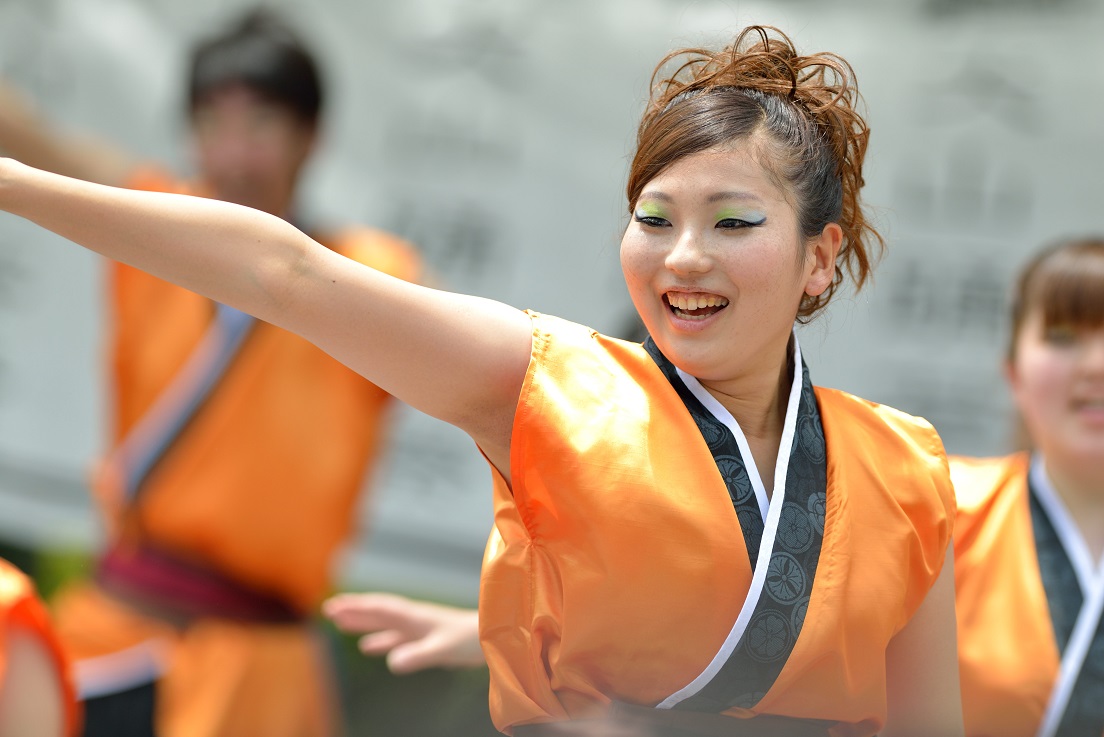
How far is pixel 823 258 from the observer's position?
128cm

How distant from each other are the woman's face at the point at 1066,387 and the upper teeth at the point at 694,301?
0.94 m

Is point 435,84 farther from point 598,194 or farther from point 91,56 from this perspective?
point 91,56

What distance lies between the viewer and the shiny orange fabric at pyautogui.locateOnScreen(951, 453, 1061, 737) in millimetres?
1704

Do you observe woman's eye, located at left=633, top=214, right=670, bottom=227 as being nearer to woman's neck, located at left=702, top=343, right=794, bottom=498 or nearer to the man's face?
woman's neck, located at left=702, top=343, right=794, bottom=498

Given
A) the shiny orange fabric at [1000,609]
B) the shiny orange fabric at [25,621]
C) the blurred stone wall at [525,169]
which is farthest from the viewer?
the blurred stone wall at [525,169]

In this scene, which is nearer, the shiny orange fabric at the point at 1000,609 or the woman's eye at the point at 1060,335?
the shiny orange fabric at the point at 1000,609

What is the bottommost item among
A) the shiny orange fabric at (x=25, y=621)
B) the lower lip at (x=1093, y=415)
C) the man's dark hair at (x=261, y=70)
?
the shiny orange fabric at (x=25, y=621)

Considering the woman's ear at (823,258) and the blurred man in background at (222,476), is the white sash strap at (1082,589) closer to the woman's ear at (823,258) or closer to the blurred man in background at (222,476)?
the woman's ear at (823,258)

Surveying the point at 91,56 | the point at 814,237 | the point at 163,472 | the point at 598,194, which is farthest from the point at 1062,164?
the point at 91,56

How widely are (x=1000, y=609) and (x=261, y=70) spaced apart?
185cm

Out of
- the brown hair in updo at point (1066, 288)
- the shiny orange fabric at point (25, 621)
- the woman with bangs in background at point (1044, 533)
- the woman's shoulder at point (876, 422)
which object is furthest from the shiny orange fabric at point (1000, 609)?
the shiny orange fabric at point (25, 621)

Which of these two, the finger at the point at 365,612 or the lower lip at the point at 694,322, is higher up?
the lower lip at the point at 694,322

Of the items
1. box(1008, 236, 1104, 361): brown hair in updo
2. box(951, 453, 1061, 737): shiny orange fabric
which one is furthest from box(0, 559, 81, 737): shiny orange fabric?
box(1008, 236, 1104, 361): brown hair in updo

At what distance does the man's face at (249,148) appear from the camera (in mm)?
2641
